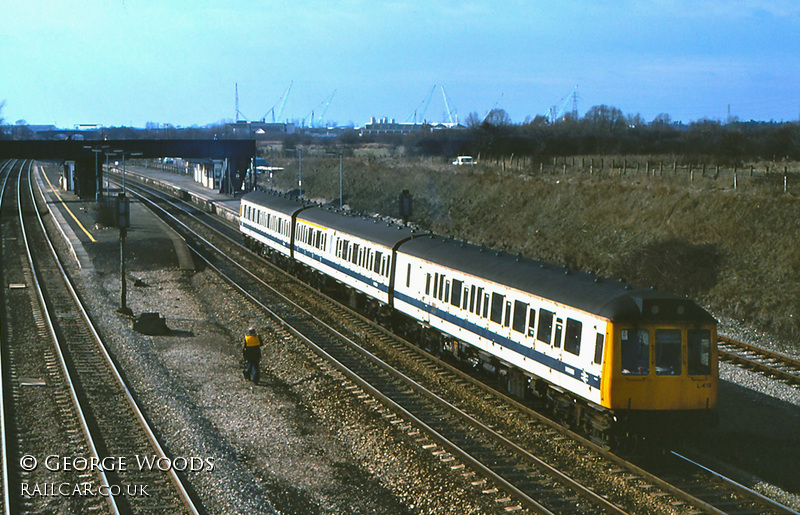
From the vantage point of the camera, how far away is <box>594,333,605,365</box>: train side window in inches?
563

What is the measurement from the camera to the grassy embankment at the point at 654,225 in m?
28.5

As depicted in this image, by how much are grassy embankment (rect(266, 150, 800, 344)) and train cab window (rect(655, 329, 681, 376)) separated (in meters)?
12.3

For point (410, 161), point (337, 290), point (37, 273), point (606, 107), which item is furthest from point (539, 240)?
point (606, 107)

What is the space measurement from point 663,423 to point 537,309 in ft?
11.6

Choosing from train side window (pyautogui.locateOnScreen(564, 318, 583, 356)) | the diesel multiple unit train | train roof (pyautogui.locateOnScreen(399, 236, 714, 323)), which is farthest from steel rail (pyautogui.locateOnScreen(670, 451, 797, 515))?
train side window (pyautogui.locateOnScreen(564, 318, 583, 356))

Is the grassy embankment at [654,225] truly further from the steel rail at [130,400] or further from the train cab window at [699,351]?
the steel rail at [130,400]

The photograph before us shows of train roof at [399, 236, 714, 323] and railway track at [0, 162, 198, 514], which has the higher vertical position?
train roof at [399, 236, 714, 323]

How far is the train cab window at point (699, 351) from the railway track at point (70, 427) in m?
8.78

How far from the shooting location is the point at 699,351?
47.3 feet

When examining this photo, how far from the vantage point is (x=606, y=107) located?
343ft

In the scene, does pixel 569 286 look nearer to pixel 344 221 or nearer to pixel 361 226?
pixel 361 226

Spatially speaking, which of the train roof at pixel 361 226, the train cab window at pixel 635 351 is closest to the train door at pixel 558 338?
the train cab window at pixel 635 351

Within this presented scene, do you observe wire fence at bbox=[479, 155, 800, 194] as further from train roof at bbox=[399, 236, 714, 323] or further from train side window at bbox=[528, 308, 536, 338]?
train side window at bbox=[528, 308, 536, 338]

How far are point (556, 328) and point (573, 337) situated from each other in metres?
0.65
